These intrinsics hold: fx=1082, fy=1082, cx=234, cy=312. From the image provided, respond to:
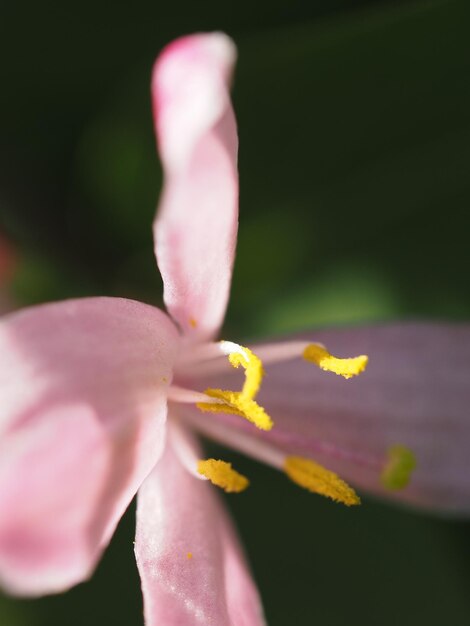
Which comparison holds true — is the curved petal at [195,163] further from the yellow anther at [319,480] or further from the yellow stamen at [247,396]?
the yellow anther at [319,480]

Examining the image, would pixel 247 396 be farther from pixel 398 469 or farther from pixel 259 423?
pixel 398 469

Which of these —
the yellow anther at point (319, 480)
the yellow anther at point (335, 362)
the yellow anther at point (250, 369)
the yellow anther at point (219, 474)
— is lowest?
the yellow anther at point (319, 480)

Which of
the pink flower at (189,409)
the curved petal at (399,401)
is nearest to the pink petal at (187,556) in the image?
the pink flower at (189,409)

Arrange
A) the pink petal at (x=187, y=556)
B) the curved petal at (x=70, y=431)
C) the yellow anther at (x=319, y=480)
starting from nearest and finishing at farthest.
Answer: the curved petal at (x=70, y=431) < the pink petal at (x=187, y=556) < the yellow anther at (x=319, y=480)

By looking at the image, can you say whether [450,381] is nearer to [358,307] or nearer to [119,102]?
[358,307]

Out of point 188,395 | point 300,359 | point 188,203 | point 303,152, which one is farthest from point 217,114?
point 303,152

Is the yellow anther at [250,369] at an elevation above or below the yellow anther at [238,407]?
above
